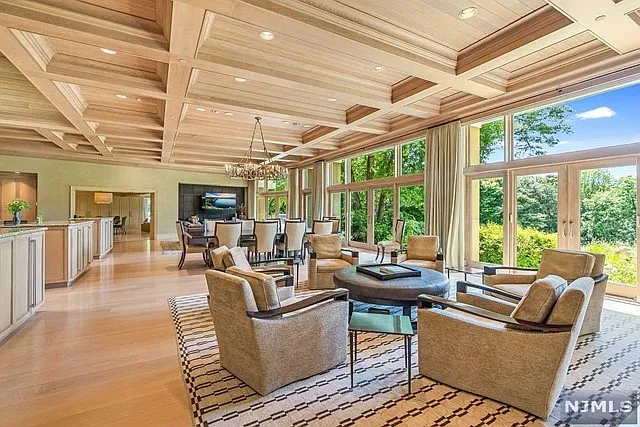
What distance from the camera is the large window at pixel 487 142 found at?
5.94 meters

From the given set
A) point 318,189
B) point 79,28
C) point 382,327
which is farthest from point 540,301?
point 318,189

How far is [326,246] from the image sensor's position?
5129 mm

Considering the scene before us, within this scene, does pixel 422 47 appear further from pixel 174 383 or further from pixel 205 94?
pixel 174 383

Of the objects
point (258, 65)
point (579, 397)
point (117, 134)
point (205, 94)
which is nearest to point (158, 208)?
point (117, 134)

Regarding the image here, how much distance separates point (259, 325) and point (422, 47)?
3.62 metres

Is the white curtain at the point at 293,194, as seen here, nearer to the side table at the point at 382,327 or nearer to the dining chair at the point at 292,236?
the dining chair at the point at 292,236

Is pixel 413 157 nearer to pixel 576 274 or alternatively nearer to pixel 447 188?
pixel 447 188

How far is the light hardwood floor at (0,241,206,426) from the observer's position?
1.96 m

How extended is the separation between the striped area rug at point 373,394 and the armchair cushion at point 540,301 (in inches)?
23.5

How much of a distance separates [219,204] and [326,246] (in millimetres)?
10546

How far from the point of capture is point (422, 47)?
3.80 m

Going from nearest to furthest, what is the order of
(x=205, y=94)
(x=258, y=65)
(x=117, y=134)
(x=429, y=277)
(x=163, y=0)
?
(x=163, y=0)
(x=429, y=277)
(x=258, y=65)
(x=205, y=94)
(x=117, y=134)

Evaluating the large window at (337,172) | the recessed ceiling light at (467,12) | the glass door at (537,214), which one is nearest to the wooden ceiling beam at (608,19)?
the recessed ceiling light at (467,12)

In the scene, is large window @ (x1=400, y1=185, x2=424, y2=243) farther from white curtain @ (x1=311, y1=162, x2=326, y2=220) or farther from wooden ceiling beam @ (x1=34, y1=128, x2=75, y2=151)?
wooden ceiling beam @ (x1=34, y1=128, x2=75, y2=151)
